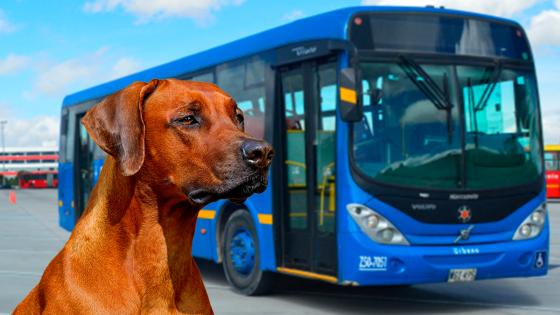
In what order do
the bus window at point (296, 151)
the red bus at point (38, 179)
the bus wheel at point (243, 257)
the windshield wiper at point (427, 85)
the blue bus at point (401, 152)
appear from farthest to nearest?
1. the red bus at point (38, 179)
2. the bus wheel at point (243, 257)
3. the bus window at point (296, 151)
4. the windshield wiper at point (427, 85)
5. the blue bus at point (401, 152)

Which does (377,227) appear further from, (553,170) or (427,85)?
(553,170)

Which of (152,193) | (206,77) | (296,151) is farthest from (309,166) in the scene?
(152,193)

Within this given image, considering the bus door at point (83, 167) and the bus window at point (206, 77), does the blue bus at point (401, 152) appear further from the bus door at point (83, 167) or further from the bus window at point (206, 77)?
the bus door at point (83, 167)

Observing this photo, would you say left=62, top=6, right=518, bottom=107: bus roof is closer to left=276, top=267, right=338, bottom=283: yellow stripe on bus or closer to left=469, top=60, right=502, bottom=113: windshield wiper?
left=469, top=60, right=502, bottom=113: windshield wiper

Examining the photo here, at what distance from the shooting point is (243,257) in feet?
32.0

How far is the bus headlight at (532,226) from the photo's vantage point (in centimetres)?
863

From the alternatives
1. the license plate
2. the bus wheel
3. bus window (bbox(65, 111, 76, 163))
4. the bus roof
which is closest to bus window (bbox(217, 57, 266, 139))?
the bus roof

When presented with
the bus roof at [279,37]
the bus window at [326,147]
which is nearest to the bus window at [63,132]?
the bus roof at [279,37]

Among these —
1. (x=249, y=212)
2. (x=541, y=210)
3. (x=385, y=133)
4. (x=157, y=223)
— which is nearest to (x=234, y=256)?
(x=249, y=212)

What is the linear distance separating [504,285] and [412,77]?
336cm

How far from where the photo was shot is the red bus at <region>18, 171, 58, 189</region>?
76250 mm

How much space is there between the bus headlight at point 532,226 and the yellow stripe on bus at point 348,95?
2.12 metres

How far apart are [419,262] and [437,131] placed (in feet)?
4.16

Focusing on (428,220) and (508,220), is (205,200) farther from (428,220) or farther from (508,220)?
(508,220)
